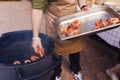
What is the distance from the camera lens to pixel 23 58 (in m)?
1.91

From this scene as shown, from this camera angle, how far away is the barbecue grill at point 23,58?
1.56 m

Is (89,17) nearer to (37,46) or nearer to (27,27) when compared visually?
(37,46)

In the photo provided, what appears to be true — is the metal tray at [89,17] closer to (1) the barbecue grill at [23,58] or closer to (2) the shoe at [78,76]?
(1) the barbecue grill at [23,58]

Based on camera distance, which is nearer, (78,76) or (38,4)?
(38,4)

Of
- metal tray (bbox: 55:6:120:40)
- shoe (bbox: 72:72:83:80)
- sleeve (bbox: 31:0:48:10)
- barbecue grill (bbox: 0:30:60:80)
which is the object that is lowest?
shoe (bbox: 72:72:83:80)

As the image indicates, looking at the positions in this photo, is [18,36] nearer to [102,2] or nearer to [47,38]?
[47,38]

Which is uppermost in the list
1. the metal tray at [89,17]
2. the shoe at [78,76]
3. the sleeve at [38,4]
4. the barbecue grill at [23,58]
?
the sleeve at [38,4]

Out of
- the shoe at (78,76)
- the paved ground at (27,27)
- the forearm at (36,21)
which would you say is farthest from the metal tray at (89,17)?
the paved ground at (27,27)

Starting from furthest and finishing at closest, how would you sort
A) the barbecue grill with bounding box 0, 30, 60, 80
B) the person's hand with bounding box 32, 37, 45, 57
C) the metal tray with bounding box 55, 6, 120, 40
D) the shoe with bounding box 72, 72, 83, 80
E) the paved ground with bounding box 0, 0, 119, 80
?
the paved ground with bounding box 0, 0, 119, 80 < the shoe with bounding box 72, 72, 83, 80 < the metal tray with bounding box 55, 6, 120, 40 < the person's hand with bounding box 32, 37, 45, 57 < the barbecue grill with bounding box 0, 30, 60, 80

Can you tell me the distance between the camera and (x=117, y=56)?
8.75ft

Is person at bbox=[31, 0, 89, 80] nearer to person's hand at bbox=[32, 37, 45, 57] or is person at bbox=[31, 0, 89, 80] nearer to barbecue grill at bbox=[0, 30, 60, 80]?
person's hand at bbox=[32, 37, 45, 57]

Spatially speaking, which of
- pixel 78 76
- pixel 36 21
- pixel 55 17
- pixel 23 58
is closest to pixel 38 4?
pixel 36 21

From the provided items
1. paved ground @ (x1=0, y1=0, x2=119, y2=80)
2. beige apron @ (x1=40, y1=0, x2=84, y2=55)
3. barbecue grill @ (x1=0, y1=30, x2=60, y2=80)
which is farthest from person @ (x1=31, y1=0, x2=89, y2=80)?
paved ground @ (x1=0, y1=0, x2=119, y2=80)

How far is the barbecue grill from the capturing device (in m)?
1.56
